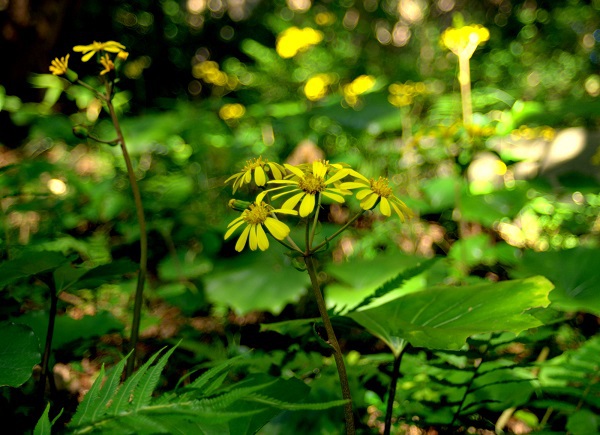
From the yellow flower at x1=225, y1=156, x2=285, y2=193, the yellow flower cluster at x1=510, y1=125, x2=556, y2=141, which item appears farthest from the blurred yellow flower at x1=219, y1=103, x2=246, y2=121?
the yellow flower at x1=225, y1=156, x2=285, y2=193

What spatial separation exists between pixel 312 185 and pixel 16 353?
0.49 meters

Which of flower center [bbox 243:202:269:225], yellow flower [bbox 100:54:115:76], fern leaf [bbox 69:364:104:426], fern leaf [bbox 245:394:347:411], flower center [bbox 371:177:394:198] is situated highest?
yellow flower [bbox 100:54:115:76]

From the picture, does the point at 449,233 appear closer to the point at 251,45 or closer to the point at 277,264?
the point at 277,264

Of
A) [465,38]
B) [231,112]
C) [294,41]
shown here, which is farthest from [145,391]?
[294,41]

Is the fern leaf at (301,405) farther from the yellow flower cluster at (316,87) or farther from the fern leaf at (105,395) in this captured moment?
the yellow flower cluster at (316,87)

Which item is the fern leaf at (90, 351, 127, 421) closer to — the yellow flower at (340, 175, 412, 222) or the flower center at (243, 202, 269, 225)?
the flower center at (243, 202, 269, 225)

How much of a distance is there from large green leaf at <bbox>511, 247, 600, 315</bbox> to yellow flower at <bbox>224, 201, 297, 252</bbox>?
564mm

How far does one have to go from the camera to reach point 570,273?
3.20ft

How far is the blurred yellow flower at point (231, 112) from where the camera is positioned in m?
2.98

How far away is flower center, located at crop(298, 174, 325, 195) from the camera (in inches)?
22.0

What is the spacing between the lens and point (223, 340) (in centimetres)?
162

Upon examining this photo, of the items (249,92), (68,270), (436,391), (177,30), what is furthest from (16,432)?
Answer: (177,30)

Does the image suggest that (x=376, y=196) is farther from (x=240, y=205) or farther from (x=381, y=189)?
(x=240, y=205)

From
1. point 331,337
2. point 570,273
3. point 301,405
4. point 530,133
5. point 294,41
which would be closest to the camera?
point 301,405
